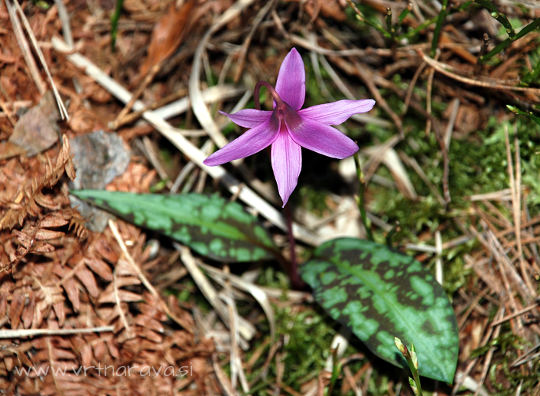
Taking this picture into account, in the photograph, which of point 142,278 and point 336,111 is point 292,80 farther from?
point 142,278

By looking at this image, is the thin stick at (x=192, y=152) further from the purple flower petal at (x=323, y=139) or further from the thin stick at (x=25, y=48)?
the purple flower petal at (x=323, y=139)

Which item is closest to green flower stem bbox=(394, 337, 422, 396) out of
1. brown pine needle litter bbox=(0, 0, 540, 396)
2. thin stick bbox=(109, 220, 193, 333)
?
brown pine needle litter bbox=(0, 0, 540, 396)

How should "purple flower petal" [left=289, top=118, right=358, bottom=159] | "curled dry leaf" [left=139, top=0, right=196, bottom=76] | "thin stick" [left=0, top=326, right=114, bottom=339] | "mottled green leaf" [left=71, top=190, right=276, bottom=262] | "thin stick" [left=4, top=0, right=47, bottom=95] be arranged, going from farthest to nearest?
"curled dry leaf" [left=139, top=0, right=196, bottom=76] < "thin stick" [left=4, top=0, right=47, bottom=95] < "mottled green leaf" [left=71, top=190, right=276, bottom=262] < "thin stick" [left=0, top=326, right=114, bottom=339] < "purple flower petal" [left=289, top=118, right=358, bottom=159]

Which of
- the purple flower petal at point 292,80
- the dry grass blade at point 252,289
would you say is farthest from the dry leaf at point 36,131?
the purple flower petal at point 292,80

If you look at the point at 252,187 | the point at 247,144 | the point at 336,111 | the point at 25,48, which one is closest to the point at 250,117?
the point at 247,144

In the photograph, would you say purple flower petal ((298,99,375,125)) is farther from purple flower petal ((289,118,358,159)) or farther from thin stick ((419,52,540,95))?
thin stick ((419,52,540,95))

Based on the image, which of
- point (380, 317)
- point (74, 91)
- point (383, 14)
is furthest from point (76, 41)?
point (380, 317)

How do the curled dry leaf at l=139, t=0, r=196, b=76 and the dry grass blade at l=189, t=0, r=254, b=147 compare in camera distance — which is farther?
the curled dry leaf at l=139, t=0, r=196, b=76
